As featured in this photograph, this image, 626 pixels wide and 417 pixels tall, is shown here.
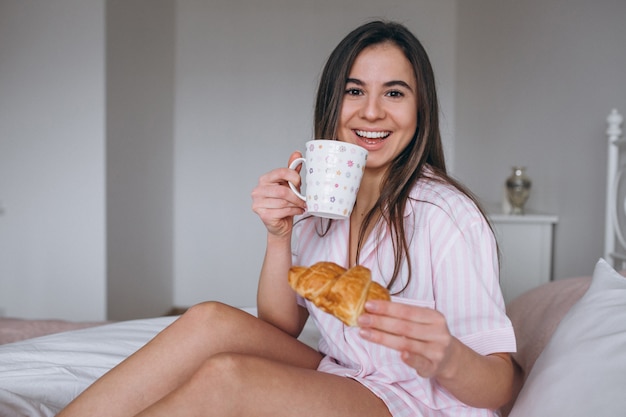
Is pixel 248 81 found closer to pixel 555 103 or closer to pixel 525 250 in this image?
pixel 555 103

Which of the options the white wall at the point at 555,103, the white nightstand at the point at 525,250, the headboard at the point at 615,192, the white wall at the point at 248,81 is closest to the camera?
the headboard at the point at 615,192

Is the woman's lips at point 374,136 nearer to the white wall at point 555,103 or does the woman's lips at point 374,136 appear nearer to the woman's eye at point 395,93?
the woman's eye at point 395,93

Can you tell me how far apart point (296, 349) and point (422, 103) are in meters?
0.55

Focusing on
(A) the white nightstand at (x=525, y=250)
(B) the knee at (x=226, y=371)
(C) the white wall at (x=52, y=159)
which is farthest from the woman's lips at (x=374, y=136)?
(C) the white wall at (x=52, y=159)

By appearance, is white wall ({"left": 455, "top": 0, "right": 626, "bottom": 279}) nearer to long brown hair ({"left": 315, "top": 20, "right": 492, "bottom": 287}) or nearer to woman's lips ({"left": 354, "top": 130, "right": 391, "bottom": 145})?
A: long brown hair ({"left": 315, "top": 20, "right": 492, "bottom": 287})

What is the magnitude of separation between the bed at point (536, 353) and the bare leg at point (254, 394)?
29cm

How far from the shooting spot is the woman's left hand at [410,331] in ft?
2.13

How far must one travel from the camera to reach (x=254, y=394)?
817mm

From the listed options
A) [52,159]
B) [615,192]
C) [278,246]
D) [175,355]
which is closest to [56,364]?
[175,355]

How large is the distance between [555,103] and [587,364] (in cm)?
173

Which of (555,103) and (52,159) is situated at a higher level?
(555,103)

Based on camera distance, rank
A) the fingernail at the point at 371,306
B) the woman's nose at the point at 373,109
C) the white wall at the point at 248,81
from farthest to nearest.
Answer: the white wall at the point at 248,81 → the woman's nose at the point at 373,109 → the fingernail at the point at 371,306

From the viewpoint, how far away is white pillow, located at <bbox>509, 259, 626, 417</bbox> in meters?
0.75

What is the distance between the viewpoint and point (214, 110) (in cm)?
404
